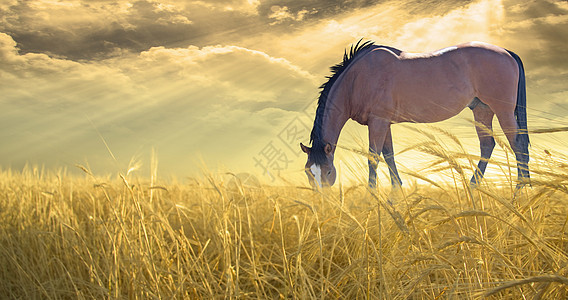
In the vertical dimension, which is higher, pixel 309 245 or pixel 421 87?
pixel 309 245

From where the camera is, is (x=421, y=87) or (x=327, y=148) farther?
(x=421, y=87)

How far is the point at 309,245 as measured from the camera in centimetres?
167

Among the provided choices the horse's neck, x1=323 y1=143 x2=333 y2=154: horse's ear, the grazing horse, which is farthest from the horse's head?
the horse's neck

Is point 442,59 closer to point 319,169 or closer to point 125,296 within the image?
point 319,169

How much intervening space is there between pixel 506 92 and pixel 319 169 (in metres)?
3.13

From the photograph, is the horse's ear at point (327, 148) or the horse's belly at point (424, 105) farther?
the horse's belly at point (424, 105)

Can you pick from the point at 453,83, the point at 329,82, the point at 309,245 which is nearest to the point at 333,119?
the point at 329,82

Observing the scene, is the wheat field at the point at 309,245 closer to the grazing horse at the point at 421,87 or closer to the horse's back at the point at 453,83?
the grazing horse at the point at 421,87

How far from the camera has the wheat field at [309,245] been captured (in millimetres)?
1105

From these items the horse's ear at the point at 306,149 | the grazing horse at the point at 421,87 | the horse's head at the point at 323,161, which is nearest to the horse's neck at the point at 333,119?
the grazing horse at the point at 421,87

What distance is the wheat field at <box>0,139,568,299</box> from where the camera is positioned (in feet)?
3.63

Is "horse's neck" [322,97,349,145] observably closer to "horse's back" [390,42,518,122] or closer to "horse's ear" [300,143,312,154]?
"horse's ear" [300,143,312,154]

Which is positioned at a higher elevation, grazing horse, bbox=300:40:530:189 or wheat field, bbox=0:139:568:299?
wheat field, bbox=0:139:568:299

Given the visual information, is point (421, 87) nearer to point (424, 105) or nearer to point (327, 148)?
point (424, 105)
